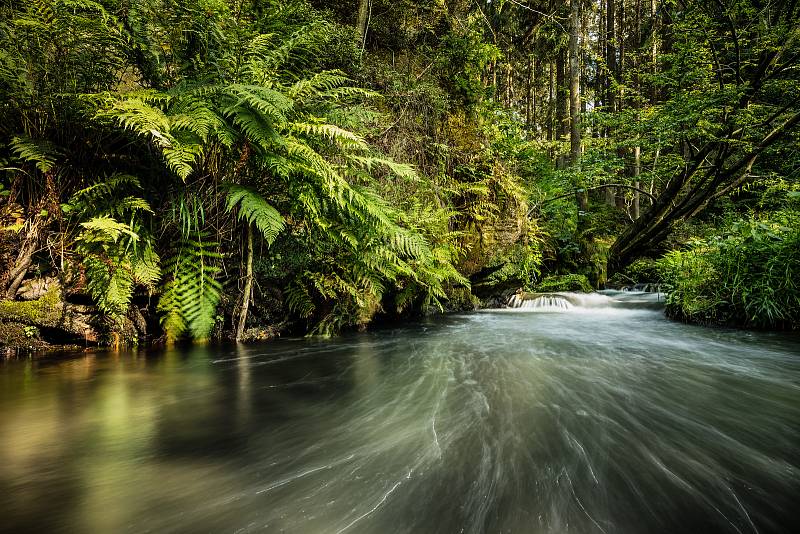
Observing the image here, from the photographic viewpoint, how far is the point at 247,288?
12.6 feet

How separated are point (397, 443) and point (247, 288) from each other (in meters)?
2.62

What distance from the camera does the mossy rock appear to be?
9.18 meters

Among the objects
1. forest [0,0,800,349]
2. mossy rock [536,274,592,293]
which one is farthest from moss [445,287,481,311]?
mossy rock [536,274,592,293]

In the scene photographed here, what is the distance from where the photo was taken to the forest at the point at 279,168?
3076 mm

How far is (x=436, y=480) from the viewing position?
1.54m

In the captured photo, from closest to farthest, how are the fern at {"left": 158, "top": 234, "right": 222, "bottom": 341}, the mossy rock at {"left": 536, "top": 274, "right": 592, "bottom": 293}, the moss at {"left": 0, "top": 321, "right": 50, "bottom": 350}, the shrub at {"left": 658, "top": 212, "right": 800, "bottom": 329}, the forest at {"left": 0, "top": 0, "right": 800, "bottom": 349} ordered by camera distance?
the forest at {"left": 0, "top": 0, "right": 800, "bottom": 349}, the moss at {"left": 0, "top": 321, "right": 50, "bottom": 350}, the fern at {"left": 158, "top": 234, "right": 222, "bottom": 341}, the shrub at {"left": 658, "top": 212, "right": 800, "bottom": 329}, the mossy rock at {"left": 536, "top": 274, "right": 592, "bottom": 293}

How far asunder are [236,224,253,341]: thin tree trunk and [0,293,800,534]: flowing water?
0.57 meters

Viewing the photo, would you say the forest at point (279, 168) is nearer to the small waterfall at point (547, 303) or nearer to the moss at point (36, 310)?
the moss at point (36, 310)

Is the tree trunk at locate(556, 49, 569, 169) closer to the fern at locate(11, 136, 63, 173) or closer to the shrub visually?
the shrub

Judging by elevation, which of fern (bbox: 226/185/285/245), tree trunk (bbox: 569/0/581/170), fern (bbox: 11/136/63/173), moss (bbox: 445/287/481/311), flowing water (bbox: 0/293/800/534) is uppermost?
tree trunk (bbox: 569/0/581/170)

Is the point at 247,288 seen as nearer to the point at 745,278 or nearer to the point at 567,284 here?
the point at 745,278

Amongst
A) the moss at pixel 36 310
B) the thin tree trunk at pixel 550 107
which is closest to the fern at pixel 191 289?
the moss at pixel 36 310

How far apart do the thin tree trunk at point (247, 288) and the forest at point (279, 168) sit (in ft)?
0.08

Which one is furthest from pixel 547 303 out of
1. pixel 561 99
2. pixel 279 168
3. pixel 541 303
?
pixel 561 99
